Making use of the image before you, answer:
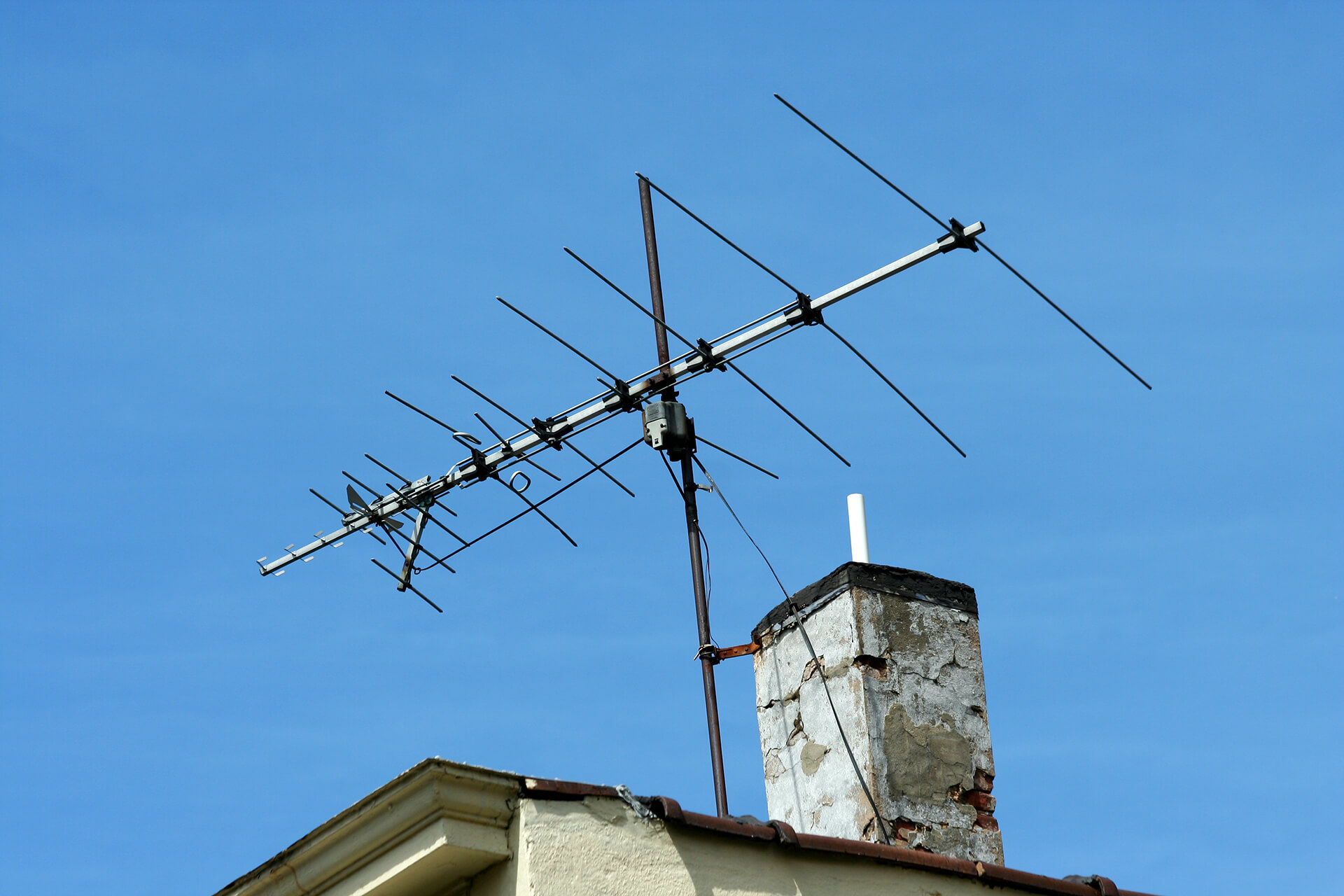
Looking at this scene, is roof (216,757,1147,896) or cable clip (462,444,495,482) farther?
cable clip (462,444,495,482)

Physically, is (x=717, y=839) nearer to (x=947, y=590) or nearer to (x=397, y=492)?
(x=947, y=590)

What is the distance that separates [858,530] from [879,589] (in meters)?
0.32

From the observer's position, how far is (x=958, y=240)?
6934 millimetres

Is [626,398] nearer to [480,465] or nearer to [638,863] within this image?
[480,465]

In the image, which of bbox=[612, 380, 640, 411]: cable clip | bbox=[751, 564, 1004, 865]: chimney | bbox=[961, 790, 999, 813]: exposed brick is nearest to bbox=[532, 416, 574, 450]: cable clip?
bbox=[612, 380, 640, 411]: cable clip

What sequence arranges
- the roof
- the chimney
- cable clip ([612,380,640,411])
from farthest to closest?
cable clip ([612,380,640,411]) → the chimney → the roof

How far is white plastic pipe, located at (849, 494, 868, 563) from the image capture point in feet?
24.0

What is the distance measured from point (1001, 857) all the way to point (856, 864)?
65.5 inches

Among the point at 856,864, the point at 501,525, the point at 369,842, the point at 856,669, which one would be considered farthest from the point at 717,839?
the point at 501,525

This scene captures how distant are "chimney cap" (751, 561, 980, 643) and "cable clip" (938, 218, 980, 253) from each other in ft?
4.56

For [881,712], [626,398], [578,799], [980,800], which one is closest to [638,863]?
[578,799]

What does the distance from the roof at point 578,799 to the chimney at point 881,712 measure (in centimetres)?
101

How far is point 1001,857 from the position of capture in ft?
22.7

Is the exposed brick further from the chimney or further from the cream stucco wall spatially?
the cream stucco wall
